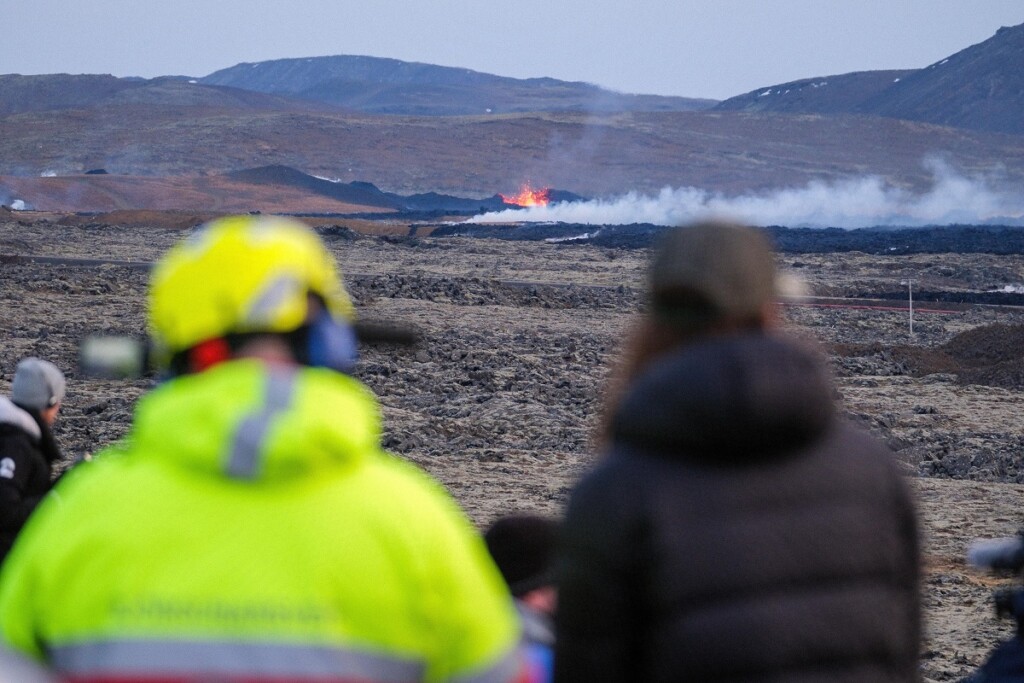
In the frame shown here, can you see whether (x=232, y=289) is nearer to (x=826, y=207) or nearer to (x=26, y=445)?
(x=26, y=445)

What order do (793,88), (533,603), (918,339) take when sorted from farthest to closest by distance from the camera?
(793,88), (918,339), (533,603)

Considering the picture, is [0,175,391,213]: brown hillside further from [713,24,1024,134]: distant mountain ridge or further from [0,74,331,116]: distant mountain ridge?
[713,24,1024,134]: distant mountain ridge

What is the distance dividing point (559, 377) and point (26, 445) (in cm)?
1186

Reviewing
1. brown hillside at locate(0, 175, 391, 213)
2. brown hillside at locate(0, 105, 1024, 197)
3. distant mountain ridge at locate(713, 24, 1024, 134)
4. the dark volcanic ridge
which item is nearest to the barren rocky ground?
the dark volcanic ridge

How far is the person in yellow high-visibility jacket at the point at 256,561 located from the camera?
168 cm

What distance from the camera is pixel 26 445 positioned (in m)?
4.18

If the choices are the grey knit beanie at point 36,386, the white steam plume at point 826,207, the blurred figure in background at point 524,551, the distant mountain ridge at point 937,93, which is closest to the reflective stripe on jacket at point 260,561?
the blurred figure in background at point 524,551

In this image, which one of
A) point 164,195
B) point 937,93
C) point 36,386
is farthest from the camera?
point 937,93

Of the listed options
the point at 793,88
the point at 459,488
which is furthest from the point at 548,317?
the point at 793,88

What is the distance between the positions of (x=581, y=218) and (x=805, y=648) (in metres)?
62.3

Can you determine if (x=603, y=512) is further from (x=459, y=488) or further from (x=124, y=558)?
(x=459, y=488)

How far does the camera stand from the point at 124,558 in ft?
5.65

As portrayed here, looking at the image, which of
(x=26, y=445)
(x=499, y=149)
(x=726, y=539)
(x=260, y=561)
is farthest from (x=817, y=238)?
(x=499, y=149)

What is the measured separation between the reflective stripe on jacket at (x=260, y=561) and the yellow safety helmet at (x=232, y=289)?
86 millimetres
